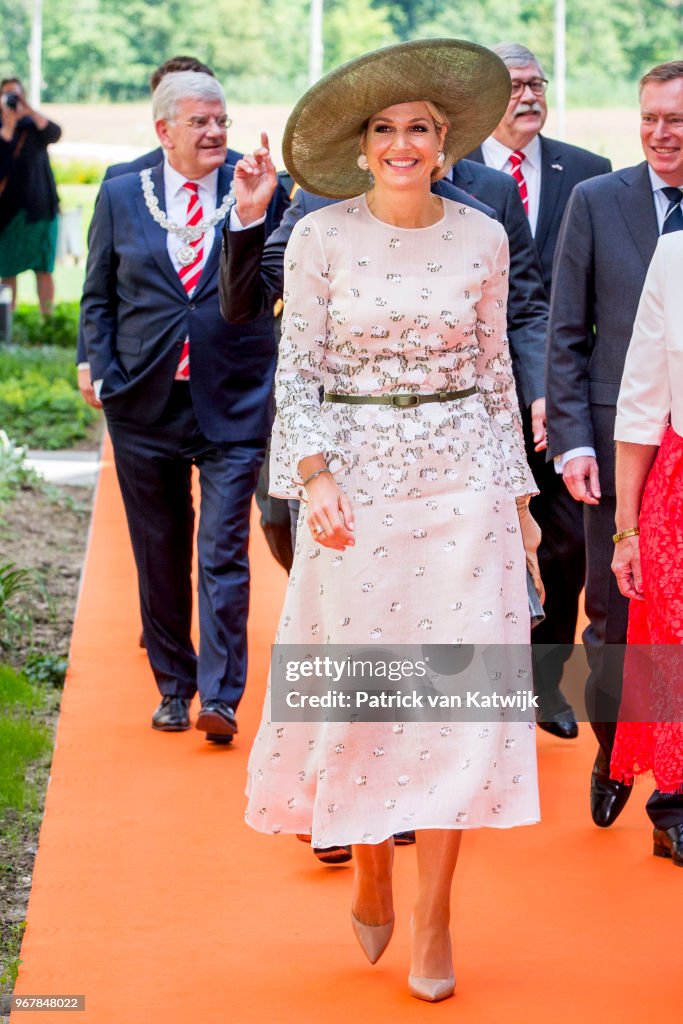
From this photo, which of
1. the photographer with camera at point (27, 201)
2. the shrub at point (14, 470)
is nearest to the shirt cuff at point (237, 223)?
the shrub at point (14, 470)

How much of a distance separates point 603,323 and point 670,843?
1570mm

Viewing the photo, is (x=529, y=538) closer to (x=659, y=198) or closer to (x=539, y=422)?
(x=659, y=198)

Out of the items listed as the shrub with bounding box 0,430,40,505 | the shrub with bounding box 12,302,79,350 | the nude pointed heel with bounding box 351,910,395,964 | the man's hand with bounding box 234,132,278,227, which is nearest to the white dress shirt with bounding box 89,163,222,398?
the man's hand with bounding box 234,132,278,227

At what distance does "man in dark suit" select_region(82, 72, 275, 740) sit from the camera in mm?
6473

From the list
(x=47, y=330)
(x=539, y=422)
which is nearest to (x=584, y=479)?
(x=539, y=422)

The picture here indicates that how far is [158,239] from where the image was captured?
Result: 6.56 metres

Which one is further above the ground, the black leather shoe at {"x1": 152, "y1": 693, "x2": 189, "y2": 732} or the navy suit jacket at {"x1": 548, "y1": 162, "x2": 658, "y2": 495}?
the navy suit jacket at {"x1": 548, "y1": 162, "x2": 658, "y2": 495}

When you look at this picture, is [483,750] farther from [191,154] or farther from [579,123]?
[579,123]

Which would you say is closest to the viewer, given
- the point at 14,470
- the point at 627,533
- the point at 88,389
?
the point at 627,533

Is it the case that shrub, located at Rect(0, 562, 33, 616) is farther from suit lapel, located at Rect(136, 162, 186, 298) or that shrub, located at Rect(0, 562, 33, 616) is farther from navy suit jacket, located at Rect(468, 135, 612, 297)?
navy suit jacket, located at Rect(468, 135, 612, 297)

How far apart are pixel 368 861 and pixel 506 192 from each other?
2428 mm

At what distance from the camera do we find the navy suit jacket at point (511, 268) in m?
5.41

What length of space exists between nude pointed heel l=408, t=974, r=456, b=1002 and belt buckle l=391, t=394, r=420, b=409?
134cm

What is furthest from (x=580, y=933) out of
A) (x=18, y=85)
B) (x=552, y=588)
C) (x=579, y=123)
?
(x=579, y=123)
